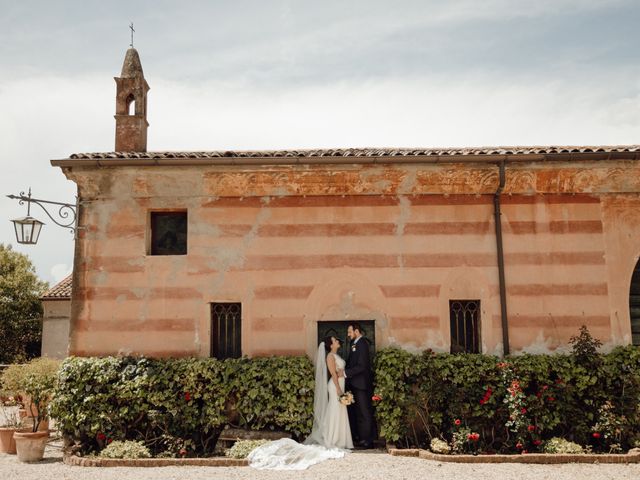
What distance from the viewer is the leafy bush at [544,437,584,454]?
9.07 meters

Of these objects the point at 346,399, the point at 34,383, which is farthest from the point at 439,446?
the point at 34,383

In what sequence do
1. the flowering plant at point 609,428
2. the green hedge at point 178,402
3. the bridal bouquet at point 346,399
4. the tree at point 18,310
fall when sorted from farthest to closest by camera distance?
the tree at point 18,310 < the bridal bouquet at point 346,399 < the green hedge at point 178,402 < the flowering plant at point 609,428

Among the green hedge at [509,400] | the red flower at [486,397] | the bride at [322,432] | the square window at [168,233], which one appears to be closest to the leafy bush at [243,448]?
the bride at [322,432]

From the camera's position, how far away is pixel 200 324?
1066cm

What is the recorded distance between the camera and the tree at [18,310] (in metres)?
32.5

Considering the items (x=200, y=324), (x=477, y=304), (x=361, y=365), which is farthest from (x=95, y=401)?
(x=477, y=304)

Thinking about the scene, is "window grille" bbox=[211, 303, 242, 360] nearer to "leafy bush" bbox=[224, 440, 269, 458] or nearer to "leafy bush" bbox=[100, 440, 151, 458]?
"leafy bush" bbox=[224, 440, 269, 458]

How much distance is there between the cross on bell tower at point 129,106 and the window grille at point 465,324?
25.9 feet

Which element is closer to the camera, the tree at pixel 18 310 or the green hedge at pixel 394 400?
the green hedge at pixel 394 400

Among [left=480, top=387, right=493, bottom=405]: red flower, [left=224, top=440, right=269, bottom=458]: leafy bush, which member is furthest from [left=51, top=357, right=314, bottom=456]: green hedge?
[left=480, top=387, right=493, bottom=405]: red flower

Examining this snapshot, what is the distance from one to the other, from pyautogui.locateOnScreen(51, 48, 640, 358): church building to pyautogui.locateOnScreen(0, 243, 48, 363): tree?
2556 cm

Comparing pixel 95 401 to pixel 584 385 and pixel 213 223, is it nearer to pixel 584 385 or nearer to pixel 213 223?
pixel 213 223

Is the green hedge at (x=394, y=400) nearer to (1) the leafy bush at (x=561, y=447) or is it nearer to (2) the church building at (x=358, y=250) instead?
(1) the leafy bush at (x=561, y=447)

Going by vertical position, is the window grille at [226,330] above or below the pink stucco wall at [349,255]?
below
